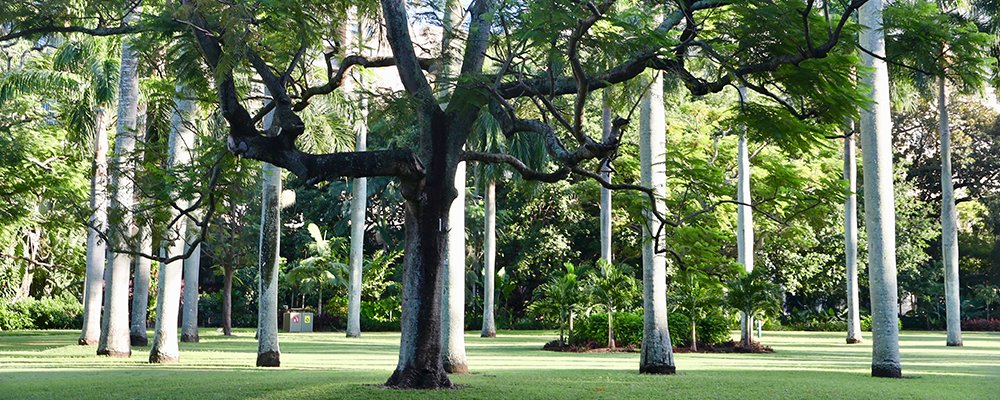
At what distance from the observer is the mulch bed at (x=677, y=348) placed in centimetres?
2542

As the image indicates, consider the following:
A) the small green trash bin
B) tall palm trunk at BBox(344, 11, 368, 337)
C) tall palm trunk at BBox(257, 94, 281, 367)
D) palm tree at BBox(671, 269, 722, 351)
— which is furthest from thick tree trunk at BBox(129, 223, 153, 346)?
the small green trash bin

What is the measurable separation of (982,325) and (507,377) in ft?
132

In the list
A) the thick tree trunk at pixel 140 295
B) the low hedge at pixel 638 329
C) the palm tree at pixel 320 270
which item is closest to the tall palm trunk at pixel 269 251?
the thick tree trunk at pixel 140 295

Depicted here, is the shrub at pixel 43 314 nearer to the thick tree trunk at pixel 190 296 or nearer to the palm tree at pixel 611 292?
the thick tree trunk at pixel 190 296

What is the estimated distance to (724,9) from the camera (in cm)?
1095

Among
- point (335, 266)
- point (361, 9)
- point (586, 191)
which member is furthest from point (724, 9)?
point (335, 266)

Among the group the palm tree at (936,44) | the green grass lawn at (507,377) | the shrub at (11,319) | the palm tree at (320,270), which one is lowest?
the green grass lawn at (507,377)

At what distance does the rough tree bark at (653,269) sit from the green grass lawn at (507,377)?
563 millimetres

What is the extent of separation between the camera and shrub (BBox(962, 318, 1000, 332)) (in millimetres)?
47188

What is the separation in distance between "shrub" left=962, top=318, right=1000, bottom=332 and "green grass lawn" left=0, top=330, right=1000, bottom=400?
26.0 meters

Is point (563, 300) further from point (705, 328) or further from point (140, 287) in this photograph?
point (140, 287)

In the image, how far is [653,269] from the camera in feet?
55.5

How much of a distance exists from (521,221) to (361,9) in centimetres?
3398

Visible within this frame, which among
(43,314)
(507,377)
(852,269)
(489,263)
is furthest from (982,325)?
(43,314)
